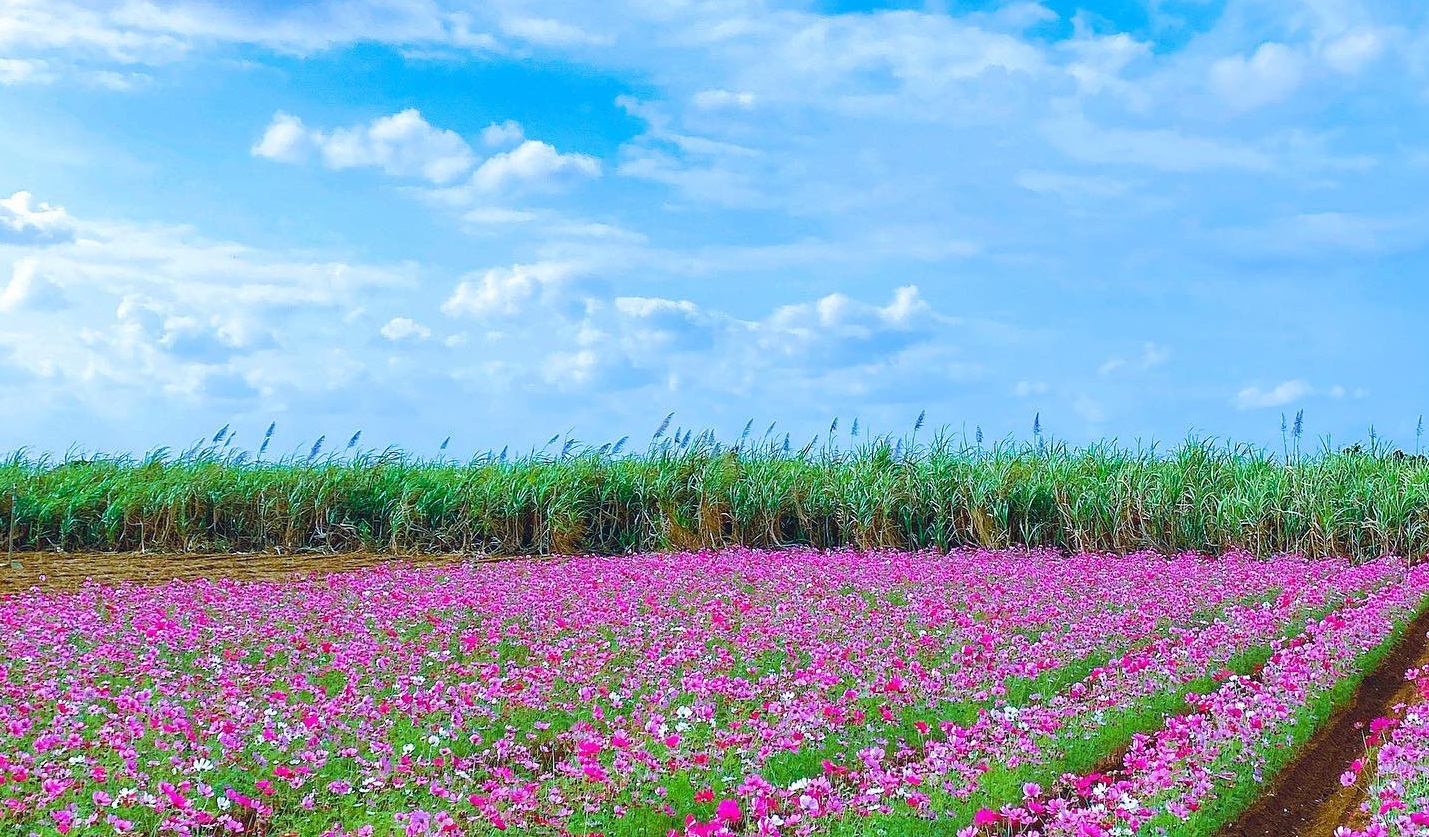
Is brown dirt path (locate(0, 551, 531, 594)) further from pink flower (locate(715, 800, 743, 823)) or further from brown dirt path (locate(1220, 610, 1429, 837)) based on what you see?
brown dirt path (locate(1220, 610, 1429, 837))

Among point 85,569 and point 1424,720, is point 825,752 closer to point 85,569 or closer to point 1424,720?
point 1424,720

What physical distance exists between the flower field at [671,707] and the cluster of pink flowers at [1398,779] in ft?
0.09

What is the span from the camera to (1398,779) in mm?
5934

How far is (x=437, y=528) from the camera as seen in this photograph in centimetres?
1839

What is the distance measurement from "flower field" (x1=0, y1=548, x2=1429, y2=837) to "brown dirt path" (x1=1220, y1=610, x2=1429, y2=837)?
13 cm

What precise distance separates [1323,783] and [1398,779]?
90cm

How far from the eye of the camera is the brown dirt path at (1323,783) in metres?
6.13

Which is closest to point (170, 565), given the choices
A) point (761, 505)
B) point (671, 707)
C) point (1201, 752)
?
point (761, 505)

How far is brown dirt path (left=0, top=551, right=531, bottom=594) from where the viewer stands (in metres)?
13.8

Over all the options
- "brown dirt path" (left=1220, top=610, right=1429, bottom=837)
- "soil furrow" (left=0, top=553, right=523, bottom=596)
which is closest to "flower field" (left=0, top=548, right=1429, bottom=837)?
"brown dirt path" (left=1220, top=610, right=1429, bottom=837)

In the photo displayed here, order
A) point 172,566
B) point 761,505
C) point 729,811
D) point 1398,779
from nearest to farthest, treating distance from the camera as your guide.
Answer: point 729,811 < point 1398,779 < point 172,566 < point 761,505

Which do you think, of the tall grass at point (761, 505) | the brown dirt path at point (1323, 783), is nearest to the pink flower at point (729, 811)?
the brown dirt path at point (1323, 783)

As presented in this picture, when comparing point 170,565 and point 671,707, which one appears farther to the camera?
point 170,565

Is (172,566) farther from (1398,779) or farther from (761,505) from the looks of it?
(1398,779)
